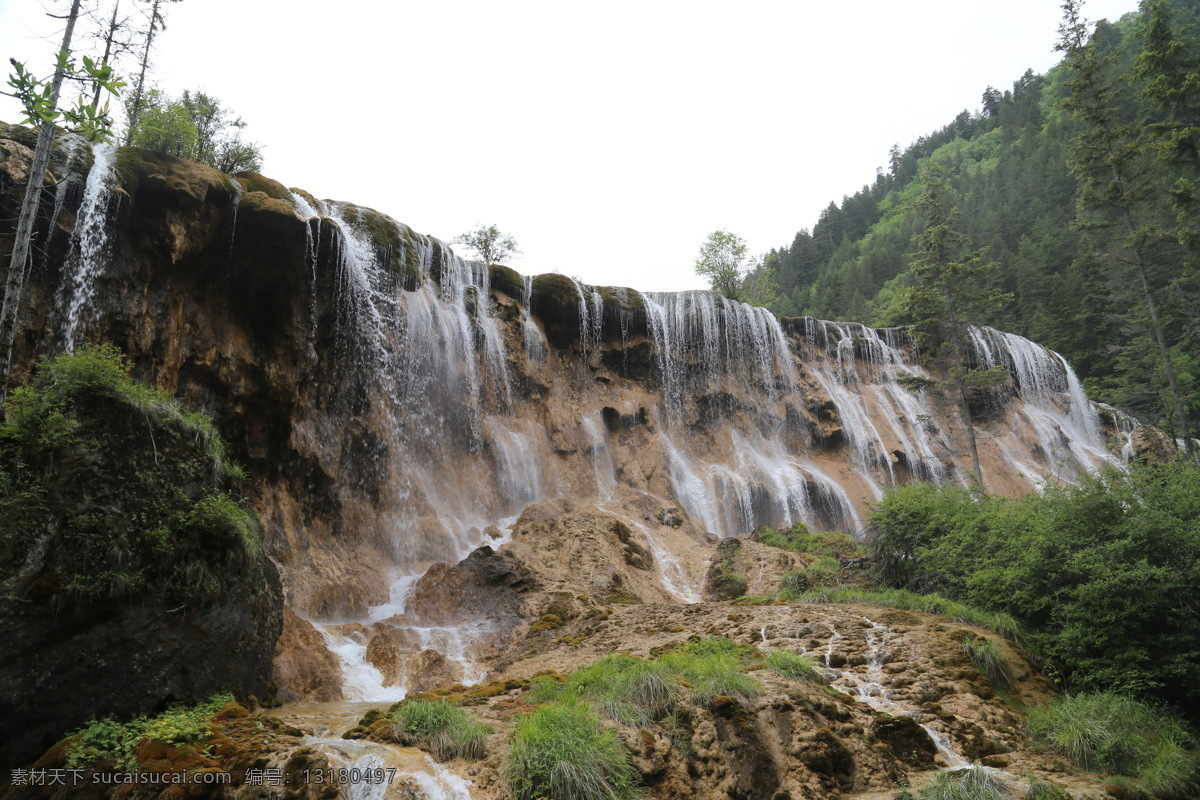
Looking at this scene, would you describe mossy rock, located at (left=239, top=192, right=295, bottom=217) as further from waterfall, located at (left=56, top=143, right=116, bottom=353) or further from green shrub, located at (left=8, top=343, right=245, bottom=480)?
green shrub, located at (left=8, top=343, right=245, bottom=480)

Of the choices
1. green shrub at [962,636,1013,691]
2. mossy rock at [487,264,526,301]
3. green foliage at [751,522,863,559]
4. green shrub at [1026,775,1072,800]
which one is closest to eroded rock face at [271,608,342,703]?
green shrub at [1026,775,1072,800]

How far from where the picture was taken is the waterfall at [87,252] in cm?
1384

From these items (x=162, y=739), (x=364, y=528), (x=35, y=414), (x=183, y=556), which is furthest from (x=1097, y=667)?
(x=364, y=528)

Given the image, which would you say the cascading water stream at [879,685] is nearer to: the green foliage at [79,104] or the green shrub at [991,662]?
the green shrub at [991,662]

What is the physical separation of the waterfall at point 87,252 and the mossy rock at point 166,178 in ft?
1.08

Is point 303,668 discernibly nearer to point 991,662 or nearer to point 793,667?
point 793,667

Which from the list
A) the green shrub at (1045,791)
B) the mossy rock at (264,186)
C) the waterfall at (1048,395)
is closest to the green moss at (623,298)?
the mossy rock at (264,186)

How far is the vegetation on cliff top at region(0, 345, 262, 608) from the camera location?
7027 mm

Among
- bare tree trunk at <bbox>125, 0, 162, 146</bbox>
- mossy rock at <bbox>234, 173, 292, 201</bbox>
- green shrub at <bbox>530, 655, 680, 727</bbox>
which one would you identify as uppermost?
bare tree trunk at <bbox>125, 0, 162, 146</bbox>

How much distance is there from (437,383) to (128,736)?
1573cm

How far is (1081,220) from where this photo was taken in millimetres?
22109

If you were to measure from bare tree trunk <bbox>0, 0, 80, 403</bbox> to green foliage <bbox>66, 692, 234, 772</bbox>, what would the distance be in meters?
4.57

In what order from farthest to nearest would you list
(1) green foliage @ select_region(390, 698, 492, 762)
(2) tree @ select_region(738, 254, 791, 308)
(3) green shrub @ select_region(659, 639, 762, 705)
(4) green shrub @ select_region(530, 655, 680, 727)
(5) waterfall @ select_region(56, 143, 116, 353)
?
1. (2) tree @ select_region(738, 254, 791, 308)
2. (5) waterfall @ select_region(56, 143, 116, 353)
3. (3) green shrub @ select_region(659, 639, 762, 705)
4. (4) green shrub @ select_region(530, 655, 680, 727)
5. (1) green foliage @ select_region(390, 698, 492, 762)

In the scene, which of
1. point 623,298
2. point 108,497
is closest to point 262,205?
point 108,497
